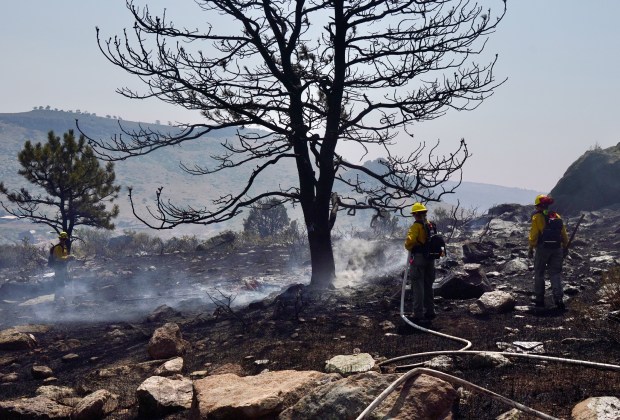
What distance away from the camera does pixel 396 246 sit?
13.6m

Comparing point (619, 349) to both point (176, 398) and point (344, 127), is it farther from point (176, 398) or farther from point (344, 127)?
point (344, 127)

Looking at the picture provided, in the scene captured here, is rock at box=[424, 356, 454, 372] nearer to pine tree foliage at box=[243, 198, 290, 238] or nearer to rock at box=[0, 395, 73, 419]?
rock at box=[0, 395, 73, 419]

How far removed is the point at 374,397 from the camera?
10.6 ft

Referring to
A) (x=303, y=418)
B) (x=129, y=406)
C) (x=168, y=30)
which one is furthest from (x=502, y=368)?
(x=168, y=30)

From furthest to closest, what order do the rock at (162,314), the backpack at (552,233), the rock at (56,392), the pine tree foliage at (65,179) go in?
the pine tree foliage at (65,179), the rock at (162,314), the backpack at (552,233), the rock at (56,392)

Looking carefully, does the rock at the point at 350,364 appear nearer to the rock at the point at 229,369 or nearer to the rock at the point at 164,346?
the rock at the point at 229,369

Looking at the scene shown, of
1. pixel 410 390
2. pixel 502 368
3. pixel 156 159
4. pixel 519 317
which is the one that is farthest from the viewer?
pixel 156 159

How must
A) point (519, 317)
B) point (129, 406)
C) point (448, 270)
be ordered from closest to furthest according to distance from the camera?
point (129, 406)
point (519, 317)
point (448, 270)

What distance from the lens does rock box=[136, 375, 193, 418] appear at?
171 inches

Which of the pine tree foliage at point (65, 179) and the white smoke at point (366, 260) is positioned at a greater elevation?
the pine tree foliage at point (65, 179)

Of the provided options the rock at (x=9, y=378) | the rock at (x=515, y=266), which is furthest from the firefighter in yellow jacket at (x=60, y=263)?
the rock at (x=515, y=266)

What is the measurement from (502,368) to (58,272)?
44.7 ft

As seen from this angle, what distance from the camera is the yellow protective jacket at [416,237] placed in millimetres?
7289

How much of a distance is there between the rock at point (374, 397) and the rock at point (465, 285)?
17.2 ft
